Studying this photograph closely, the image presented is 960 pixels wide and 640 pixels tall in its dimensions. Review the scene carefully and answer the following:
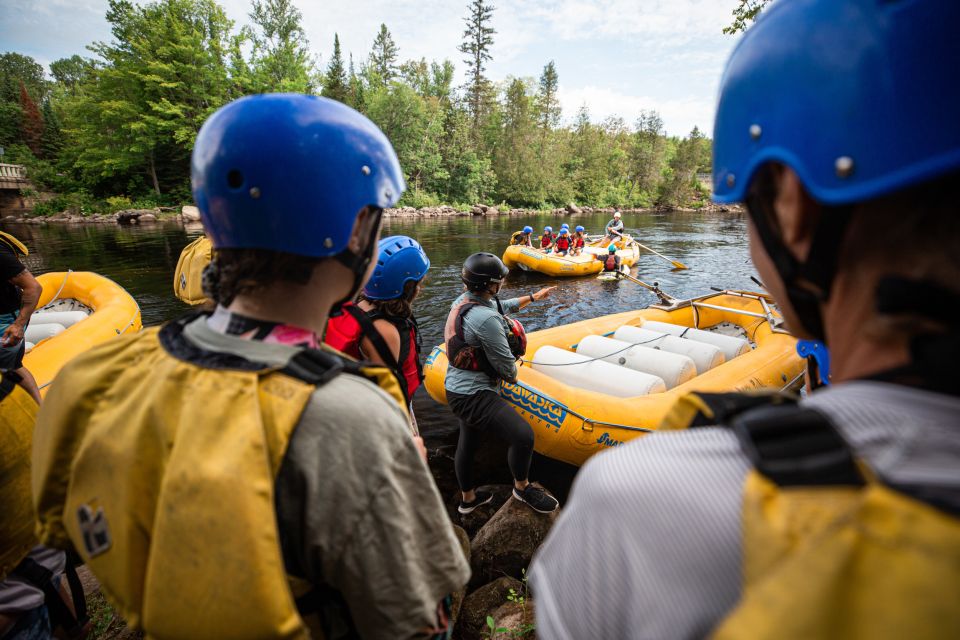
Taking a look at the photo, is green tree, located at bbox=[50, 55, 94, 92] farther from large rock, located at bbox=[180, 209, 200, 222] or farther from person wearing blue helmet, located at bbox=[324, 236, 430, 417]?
person wearing blue helmet, located at bbox=[324, 236, 430, 417]

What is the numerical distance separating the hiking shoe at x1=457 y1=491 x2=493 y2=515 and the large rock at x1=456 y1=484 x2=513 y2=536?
0.03 m

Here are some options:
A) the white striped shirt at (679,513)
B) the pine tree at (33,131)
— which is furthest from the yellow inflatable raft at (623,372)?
the pine tree at (33,131)

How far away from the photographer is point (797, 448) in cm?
54

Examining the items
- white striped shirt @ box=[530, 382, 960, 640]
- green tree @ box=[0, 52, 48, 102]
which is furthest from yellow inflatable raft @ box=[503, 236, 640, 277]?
green tree @ box=[0, 52, 48, 102]

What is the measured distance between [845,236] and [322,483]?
118 cm

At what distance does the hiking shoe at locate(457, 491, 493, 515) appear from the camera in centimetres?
421

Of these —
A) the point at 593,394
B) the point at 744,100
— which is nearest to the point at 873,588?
the point at 744,100

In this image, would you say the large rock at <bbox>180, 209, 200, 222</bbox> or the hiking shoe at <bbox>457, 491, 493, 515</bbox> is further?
the large rock at <bbox>180, 209, 200, 222</bbox>

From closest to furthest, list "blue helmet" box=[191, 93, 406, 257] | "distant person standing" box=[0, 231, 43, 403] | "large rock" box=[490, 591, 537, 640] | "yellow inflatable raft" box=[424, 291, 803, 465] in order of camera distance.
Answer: "blue helmet" box=[191, 93, 406, 257]
"large rock" box=[490, 591, 537, 640]
"distant person standing" box=[0, 231, 43, 403]
"yellow inflatable raft" box=[424, 291, 803, 465]

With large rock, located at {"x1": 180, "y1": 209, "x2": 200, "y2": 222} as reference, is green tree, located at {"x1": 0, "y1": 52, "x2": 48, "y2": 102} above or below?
above

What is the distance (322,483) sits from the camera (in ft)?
3.14

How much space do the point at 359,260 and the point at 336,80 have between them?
52.8 m

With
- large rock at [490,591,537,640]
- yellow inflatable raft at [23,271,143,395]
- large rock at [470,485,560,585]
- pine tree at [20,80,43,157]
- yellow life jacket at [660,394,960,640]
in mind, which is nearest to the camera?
yellow life jacket at [660,394,960,640]

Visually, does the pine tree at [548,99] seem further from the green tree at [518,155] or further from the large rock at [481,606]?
the large rock at [481,606]
